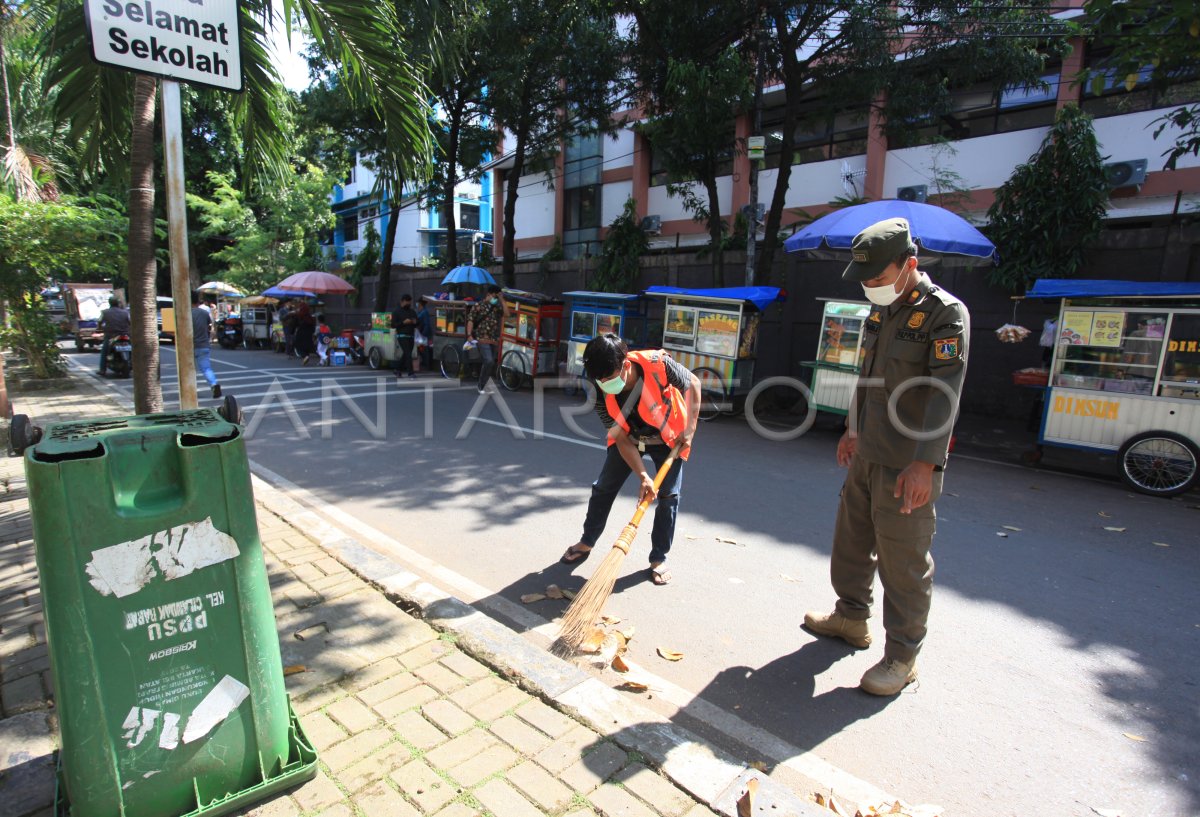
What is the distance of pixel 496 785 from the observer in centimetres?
222

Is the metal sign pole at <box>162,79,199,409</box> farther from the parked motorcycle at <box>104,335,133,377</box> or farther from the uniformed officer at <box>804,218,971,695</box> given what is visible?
the parked motorcycle at <box>104,335,133,377</box>

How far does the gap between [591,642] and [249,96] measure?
14.7 feet

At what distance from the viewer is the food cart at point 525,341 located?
12.3 metres

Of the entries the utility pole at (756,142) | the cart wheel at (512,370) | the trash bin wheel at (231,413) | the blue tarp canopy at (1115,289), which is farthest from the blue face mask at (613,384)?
the cart wheel at (512,370)

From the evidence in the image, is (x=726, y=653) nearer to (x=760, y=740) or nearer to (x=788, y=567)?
(x=760, y=740)

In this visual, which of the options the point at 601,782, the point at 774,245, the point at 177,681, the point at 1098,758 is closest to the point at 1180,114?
the point at 774,245

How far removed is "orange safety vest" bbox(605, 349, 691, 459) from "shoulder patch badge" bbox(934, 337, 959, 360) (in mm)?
1482

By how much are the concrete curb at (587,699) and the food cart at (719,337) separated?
6569 millimetres

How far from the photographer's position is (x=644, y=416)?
3.72 meters

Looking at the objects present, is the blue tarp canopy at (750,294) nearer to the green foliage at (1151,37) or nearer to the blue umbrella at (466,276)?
the green foliage at (1151,37)

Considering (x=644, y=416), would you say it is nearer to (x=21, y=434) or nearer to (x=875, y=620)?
(x=875, y=620)

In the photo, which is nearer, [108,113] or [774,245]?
[108,113]

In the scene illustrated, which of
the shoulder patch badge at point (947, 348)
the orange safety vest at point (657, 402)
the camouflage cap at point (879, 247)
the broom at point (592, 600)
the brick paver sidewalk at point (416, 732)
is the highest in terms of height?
the camouflage cap at point (879, 247)

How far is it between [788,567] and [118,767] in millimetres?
3588
